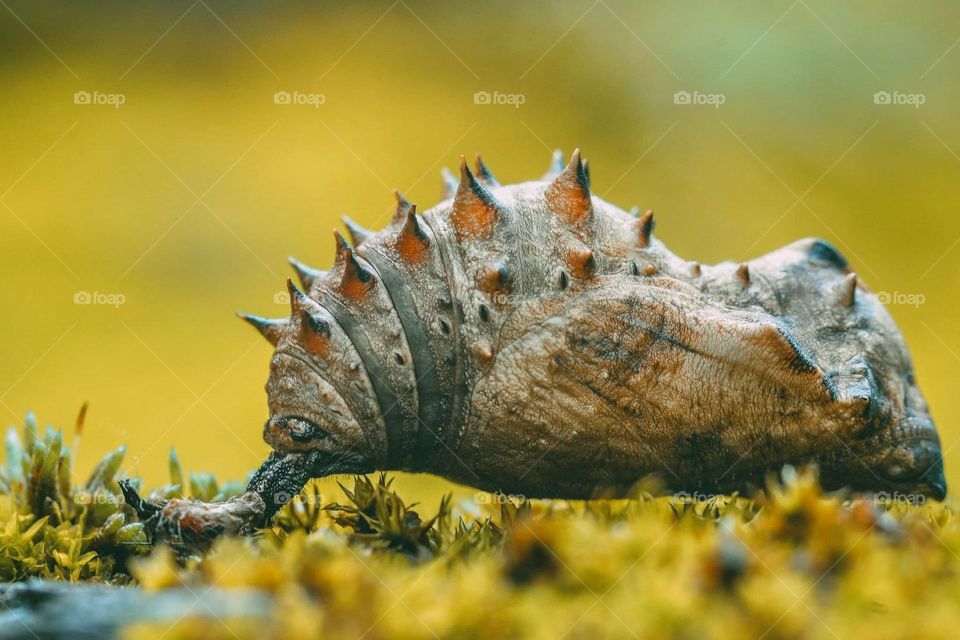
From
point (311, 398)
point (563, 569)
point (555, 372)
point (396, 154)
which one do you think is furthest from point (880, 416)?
point (396, 154)

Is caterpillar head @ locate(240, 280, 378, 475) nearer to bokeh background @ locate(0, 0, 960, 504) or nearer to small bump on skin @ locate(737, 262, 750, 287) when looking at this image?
small bump on skin @ locate(737, 262, 750, 287)

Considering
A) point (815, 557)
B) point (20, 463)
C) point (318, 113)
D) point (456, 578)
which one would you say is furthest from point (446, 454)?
point (318, 113)

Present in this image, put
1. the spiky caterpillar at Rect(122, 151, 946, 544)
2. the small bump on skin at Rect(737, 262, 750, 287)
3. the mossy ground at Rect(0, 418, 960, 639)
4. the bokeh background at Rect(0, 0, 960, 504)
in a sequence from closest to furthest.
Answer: the mossy ground at Rect(0, 418, 960, 639), the spiky caterpillar at Rect(122, 151, 946, 544), the small bump on skin at Rect(737, 262, 750, 287), the bokeh background at Rect(0, 0, 960, 504)

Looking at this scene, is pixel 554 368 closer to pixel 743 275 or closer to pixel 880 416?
pixel 743 275

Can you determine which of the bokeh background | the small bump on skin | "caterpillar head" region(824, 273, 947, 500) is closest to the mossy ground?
"caterpillar head" region(824, 273, 947, 500)

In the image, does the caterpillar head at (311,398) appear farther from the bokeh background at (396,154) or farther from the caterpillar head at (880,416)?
the bokeh background at (396,154)

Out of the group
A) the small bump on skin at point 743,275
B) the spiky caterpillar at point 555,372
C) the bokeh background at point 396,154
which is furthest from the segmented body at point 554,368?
the bokeh background at point 396,154
